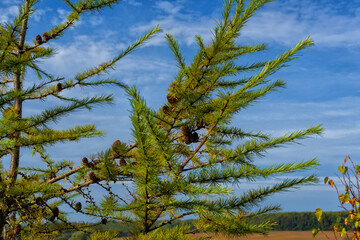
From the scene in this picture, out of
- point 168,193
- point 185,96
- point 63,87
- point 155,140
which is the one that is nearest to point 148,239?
point 168,193

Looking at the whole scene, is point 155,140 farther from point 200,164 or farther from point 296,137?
point 296,137

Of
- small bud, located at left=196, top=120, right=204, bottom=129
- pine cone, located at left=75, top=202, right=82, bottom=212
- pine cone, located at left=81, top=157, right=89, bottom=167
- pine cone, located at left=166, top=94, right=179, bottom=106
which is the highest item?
pine cone, located at left=166, top=94, right=179, bottom=106

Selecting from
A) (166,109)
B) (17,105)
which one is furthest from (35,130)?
(166,109)

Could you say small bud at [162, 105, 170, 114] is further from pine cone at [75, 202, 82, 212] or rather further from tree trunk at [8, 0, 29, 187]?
tree trunk at [8, 0, 29, 187]

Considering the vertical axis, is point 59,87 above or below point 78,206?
above

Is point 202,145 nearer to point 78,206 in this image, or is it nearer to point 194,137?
point 194,137

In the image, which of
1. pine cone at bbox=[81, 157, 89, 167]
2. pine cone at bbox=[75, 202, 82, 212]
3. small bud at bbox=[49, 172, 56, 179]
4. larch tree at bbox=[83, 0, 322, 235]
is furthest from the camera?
small bud at bbox=[49, 172, 56, 179]

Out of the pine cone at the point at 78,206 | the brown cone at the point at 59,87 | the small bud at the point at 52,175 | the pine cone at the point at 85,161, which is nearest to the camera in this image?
the pine cone at the point at 85,161

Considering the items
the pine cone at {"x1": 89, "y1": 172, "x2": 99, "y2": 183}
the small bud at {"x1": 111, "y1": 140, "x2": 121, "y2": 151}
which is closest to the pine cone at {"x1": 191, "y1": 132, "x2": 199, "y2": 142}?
the small bud at {"x1": 111, "y1": 140, "x2": 121, "y2": 151}

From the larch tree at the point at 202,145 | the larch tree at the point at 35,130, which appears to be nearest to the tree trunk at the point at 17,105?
the larch tree at the point at 35,130

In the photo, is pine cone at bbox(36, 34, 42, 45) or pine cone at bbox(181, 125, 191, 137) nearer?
pine cone at bbox(181, 125, 191, 137)

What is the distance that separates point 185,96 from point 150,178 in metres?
0.74

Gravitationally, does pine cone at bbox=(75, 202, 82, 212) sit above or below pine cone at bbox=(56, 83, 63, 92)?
below

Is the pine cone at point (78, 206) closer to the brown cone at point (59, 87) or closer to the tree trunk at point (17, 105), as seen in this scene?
the tree trunk at point (17, 105)
